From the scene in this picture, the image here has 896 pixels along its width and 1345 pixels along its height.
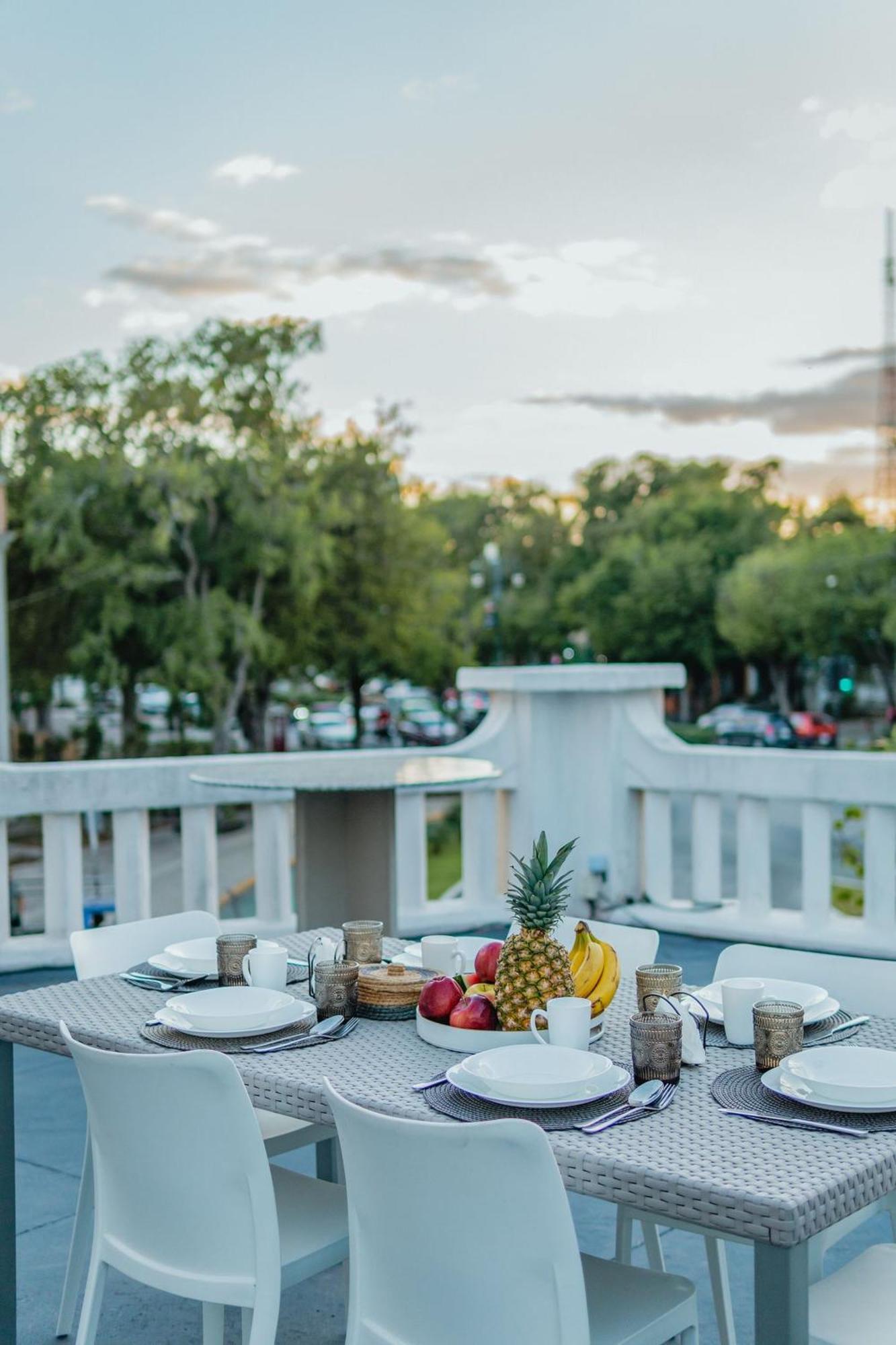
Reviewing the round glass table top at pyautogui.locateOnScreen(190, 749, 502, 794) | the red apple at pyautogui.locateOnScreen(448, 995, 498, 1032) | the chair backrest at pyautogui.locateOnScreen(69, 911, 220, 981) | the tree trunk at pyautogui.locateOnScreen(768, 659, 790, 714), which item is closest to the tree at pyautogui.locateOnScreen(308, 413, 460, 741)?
the tree trunk at pyautogui.locateOnScreen(768, 659, 790, 714)

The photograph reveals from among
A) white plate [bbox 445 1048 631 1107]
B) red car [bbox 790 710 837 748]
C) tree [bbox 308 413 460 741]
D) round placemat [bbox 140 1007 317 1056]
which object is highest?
tree [bbox 308 413 460 741]

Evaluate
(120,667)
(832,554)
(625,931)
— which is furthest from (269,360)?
(625,931)

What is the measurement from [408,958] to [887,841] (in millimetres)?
3479

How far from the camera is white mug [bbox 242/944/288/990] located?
9.74 ft

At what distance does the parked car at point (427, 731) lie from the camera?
47.3 m

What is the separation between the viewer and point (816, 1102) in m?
2.20

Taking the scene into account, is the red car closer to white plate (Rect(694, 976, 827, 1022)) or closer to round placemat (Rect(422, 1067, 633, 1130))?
white plate (Rect(694, 976, 827, 1022))

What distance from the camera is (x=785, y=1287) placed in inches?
72.1

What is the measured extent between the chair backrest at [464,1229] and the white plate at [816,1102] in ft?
1.60

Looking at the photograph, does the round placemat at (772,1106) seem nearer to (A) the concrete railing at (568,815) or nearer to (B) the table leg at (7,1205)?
(B) the table leg at (7,1205)

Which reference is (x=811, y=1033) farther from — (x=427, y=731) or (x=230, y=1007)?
(x=427, y=731)

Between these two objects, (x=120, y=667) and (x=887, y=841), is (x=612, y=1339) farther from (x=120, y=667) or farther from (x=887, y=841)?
(x=120, y=667)

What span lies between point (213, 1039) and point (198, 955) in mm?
606

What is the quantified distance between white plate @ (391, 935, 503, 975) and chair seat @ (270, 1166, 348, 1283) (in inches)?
20.8
